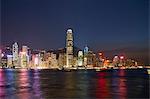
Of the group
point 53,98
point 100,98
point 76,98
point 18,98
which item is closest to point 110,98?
point 100,98

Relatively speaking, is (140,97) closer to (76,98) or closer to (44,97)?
(76,98)

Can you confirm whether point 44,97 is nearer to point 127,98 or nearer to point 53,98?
point 53,98

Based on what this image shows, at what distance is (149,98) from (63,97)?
9137 mm

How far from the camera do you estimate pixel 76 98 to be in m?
38.3

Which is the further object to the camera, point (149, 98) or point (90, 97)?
point (90, 97)

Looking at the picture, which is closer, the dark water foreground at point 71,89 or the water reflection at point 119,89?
the dark water foreground at point 71,89

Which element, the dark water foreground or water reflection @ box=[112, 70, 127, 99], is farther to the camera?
water reflection @ box=[112, 70, 127, 99]

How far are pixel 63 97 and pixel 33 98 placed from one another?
137 inches

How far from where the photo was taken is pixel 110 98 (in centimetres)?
3884

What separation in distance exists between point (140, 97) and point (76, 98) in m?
7.11

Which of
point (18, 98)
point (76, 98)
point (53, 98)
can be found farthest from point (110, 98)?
point (18, 98)

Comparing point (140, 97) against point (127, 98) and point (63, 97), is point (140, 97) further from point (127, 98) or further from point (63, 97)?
point (63, 97)

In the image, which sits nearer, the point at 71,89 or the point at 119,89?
the point at 71,89

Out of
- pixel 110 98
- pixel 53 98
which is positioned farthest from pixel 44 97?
pixel 110 98
